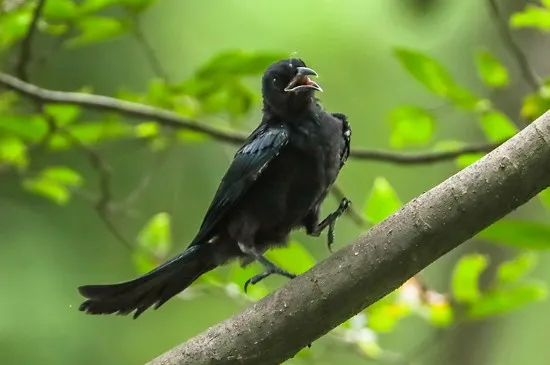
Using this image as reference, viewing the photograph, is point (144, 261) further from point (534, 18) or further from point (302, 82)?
point (534, 18)

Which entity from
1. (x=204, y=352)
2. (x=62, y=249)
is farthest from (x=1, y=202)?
(x=204, y=352)

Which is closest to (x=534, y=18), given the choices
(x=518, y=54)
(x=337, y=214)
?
(x=518, y=54)

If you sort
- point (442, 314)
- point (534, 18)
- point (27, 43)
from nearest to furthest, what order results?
point (534, 18) → point (27, 43) → point (442, 314)

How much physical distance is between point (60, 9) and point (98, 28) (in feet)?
0.32

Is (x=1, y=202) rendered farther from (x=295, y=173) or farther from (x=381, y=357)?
(x=295, y=173)

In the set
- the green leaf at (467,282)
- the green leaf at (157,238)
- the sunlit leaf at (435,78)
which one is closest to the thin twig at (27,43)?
the green leaf at (157,238)

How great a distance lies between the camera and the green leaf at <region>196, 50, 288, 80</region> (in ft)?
5.55

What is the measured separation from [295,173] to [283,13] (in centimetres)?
168

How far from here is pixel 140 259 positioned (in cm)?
192

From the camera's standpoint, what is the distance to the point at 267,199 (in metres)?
1.46

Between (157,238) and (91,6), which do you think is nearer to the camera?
(91,6)

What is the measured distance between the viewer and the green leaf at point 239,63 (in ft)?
5.55

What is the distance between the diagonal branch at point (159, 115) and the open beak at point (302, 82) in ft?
1.43

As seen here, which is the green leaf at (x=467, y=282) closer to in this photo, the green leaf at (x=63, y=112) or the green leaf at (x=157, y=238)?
the green leaf at (x=157, y=238)
